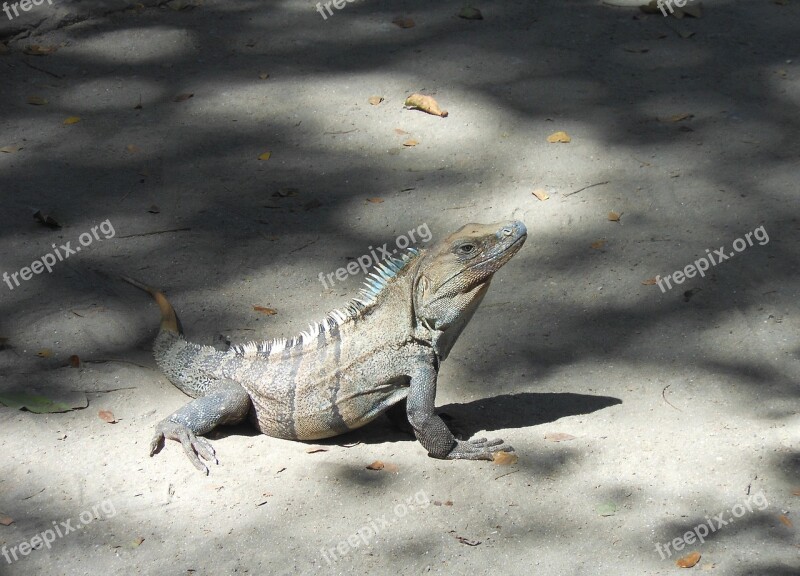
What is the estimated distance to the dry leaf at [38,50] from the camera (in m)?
8.73

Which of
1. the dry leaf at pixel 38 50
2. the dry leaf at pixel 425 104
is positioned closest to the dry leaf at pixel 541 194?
the dry leaf at pixel 425 104

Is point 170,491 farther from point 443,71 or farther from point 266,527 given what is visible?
point 443,71

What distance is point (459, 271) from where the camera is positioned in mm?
4547

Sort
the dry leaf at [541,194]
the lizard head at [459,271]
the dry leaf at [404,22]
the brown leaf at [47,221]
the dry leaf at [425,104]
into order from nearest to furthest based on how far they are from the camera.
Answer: the lizard head at [459,271] < the brown leaf at [47,221] < the dry leaf at [541,194] < the dry leaf at [425,104] < the dry leaf at [404,22]

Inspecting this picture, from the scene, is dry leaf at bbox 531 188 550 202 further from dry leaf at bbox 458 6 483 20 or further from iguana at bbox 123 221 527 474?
dry leaf at bbox 458 6 483 20

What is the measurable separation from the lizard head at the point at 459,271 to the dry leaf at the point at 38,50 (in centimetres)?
564

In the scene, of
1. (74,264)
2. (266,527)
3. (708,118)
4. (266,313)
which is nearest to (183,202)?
(74,264)

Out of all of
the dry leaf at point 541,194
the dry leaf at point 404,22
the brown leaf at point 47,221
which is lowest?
the dry leaf at point 541,194

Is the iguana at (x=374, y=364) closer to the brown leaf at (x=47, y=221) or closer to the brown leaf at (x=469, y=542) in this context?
the brown leaf at (x=469, y=542)

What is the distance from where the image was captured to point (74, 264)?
6.16 meters

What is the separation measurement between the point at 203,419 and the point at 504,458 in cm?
150

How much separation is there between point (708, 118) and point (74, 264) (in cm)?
489

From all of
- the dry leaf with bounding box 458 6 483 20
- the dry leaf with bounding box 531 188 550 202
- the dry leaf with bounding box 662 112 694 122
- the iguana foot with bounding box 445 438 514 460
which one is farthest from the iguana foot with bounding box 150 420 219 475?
the dry leaf with bounding box 458 6 483 20

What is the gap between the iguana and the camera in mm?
4574
